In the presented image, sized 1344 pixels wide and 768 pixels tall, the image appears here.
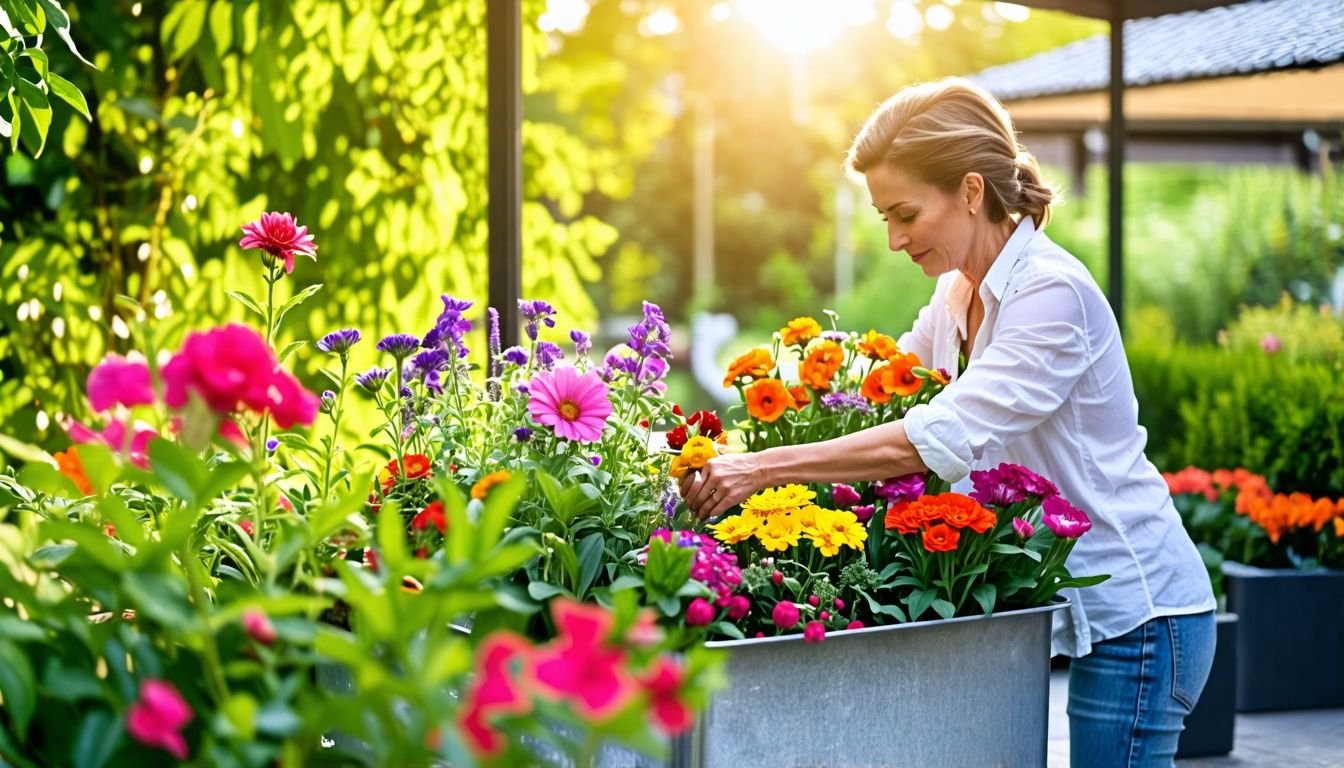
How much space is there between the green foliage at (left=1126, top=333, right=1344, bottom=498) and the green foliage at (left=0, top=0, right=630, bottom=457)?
228cm

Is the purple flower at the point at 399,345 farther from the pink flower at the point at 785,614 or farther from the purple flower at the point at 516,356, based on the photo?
the pink flower at the point at 785,614

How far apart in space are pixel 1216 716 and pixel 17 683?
277 centimetres

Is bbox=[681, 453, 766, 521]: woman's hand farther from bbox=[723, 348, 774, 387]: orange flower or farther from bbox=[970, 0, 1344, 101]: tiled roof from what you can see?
bbox=[970, 0, 1344, 101]: tiled roof

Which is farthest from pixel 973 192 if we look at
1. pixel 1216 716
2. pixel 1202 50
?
pixel 1202 50

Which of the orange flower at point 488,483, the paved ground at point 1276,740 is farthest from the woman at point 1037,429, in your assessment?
the paved ground at point 1276,740

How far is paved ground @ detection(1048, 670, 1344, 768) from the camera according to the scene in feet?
10.1

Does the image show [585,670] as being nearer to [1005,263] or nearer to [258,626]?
[258,626]

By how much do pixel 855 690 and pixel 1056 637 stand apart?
41 centimetres

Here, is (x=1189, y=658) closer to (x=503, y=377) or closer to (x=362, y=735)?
(x=503, y=377)

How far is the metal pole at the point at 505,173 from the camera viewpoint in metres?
2.38

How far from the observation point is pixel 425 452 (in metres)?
1.68

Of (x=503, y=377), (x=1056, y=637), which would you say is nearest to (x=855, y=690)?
(x=1056, y=637)

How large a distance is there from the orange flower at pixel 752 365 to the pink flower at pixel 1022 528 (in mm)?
387

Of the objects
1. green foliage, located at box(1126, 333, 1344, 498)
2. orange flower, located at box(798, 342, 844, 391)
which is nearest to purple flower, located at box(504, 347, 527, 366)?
orange flower, located at box(798, 342, 844, 391)
